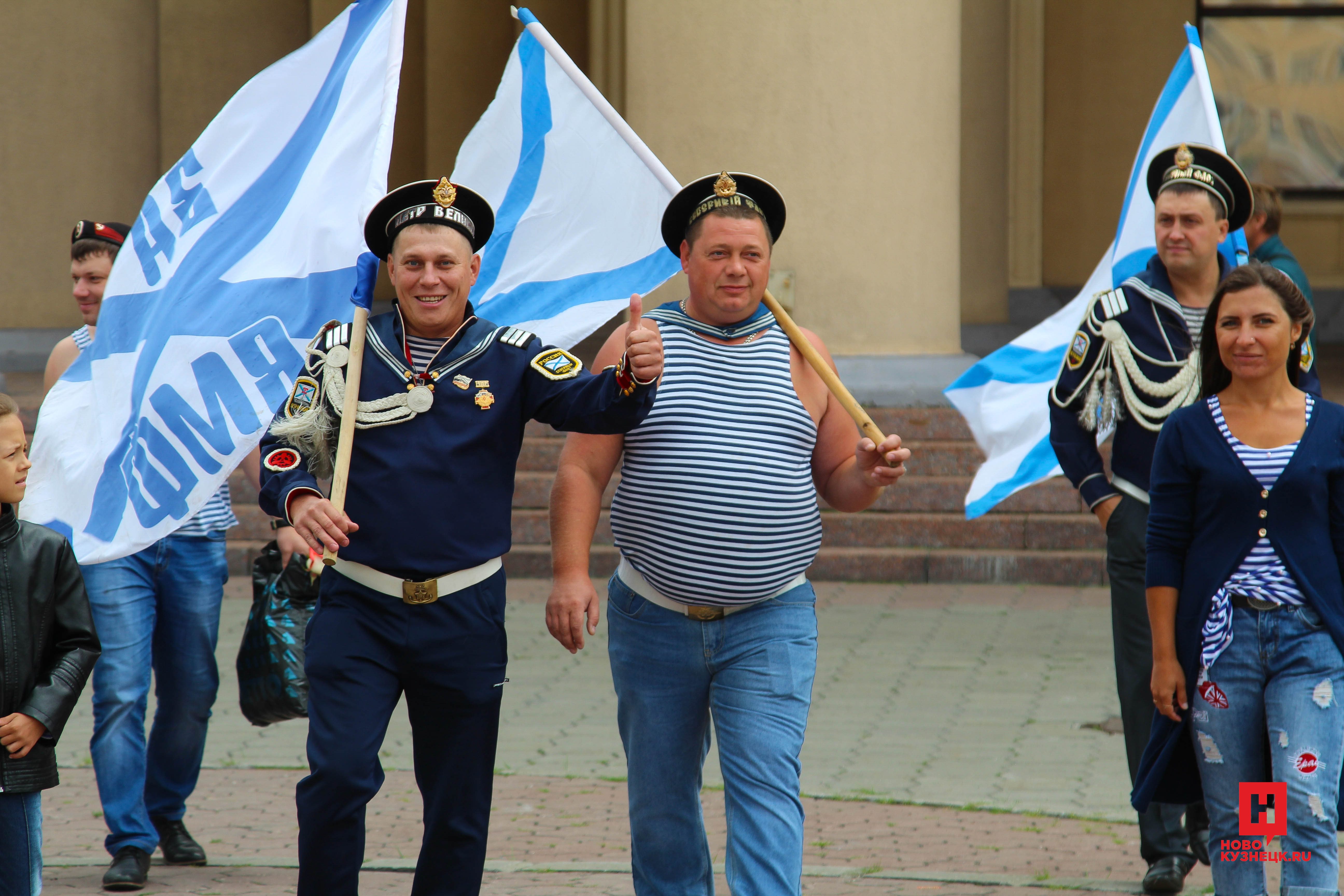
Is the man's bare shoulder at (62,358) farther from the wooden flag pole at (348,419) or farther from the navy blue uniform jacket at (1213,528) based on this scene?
the navy blue uniform jacket at (1213,528)

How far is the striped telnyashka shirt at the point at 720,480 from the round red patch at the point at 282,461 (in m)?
0.82

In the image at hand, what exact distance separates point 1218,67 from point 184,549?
15785mm

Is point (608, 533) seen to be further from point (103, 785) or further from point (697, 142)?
point (103, 785)

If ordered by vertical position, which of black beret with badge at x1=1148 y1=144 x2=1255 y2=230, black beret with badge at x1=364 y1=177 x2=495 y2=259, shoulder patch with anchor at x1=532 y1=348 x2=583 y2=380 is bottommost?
shoulder patch with anchor at x1=532 y1=348 x2=583 y2=380

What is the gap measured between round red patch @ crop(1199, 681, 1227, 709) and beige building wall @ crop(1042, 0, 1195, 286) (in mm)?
13733

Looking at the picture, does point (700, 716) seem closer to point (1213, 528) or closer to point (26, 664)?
point (1213, 528)

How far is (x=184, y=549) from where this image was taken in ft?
17.8

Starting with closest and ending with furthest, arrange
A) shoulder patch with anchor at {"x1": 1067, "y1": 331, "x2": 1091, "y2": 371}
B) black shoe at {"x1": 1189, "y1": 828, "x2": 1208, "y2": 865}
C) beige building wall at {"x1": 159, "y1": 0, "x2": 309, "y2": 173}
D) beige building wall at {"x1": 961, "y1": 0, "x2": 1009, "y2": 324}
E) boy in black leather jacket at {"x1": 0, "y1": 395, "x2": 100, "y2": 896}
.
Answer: boy in black leather jacket at {"x1": 0, "y1": 395, "x2": 100, "y2": 896}, black shoe at {"x1": 1189, "y1": 828, "x2": 1208, "y2": 865}, shoulder patch with anchor at {"x1": 1067, "y1": 331, "x2": 1091, "y2": 371}, beige building wall at {"x1": 961, "y1": 0, "x2": 1009, "y2": 324}, beige building wall at {"x1": 159, "y1": 0, "x2": 309, "y2": 173}

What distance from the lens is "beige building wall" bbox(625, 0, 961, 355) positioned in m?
11.5

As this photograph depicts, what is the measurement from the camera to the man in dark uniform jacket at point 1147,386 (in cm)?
521

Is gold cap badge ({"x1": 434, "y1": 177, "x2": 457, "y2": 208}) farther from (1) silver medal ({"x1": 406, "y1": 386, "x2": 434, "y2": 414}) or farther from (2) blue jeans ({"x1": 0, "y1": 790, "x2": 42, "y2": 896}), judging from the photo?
(2) blue jeans ({"x1": 0, "y1": 790, "x2": 42, "y2": 896})

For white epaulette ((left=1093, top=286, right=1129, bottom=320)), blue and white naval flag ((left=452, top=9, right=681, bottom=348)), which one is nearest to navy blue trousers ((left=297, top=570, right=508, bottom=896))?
blue and white naval flag ((left=452, top=9, right=681, bottom=348))

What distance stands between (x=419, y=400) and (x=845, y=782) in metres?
3.07

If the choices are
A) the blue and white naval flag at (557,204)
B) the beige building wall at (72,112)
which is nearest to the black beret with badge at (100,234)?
the blue and white naval flag at (557,204)
